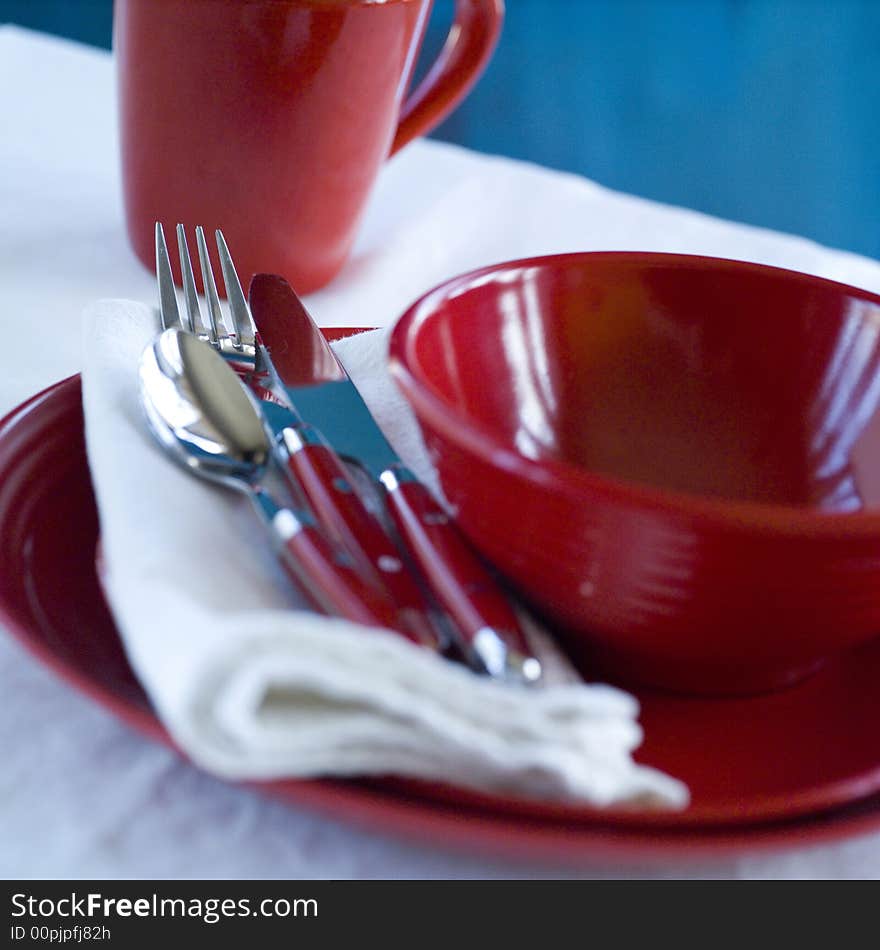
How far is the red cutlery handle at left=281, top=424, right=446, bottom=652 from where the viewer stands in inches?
10.0

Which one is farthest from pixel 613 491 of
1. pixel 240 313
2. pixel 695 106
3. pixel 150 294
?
pixel 695 106

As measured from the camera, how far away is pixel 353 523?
278mm

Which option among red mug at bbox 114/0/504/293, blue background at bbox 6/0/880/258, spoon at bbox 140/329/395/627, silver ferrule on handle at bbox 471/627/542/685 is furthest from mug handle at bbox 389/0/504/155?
blue background at bbox 6/0/880/258

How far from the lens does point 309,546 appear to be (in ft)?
0.85

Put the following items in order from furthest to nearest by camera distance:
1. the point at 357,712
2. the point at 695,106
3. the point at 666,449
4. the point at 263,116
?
the point at 695,106, the point at 263,116, the point at 666,449, the point at 357,712

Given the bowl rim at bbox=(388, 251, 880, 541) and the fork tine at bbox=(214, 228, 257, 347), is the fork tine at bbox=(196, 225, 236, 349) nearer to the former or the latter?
the fork tine at bbox=(214, 228, 257, 347)

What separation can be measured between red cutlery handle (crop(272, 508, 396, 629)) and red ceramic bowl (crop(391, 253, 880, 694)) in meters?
0.03

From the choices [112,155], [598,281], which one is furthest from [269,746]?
[112,155]

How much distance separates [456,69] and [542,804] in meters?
0.40

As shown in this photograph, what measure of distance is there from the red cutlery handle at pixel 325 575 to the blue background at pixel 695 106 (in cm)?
76

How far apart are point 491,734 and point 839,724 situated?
10 centimetres

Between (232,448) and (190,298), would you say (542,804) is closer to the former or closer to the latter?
(232,448)

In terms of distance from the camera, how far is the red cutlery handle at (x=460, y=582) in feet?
0.80
